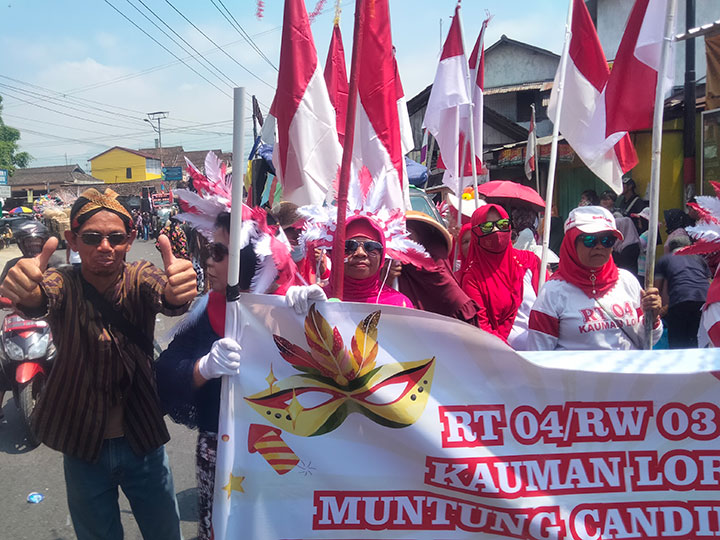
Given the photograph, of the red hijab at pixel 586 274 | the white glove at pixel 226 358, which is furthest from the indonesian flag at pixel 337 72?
the white glove at pixel 226 358

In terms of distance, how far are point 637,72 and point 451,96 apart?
2006 mm

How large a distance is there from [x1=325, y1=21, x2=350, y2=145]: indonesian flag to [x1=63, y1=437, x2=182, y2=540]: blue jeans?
341 centimetres

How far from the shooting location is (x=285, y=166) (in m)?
3.66

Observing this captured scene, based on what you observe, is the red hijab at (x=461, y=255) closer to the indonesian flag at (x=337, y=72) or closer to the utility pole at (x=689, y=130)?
the indonesian flag at (x=337, y=72)

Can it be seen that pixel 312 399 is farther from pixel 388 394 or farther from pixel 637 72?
pixel 637 72

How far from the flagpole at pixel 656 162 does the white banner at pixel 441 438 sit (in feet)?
2.60

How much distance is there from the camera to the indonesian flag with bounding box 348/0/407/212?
11.3 feet

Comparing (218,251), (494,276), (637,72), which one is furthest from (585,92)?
(218,251)

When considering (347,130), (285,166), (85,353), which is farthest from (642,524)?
(285,166)

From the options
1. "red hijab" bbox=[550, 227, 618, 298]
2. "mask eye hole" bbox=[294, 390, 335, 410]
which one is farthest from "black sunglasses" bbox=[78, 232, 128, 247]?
"red hijab" bbox=[550, 227, 618, 298]

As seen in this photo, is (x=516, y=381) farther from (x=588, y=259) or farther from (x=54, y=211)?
(x=54, y=211)

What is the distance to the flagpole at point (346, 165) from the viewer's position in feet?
7.31

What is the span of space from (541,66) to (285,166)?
2460 cm

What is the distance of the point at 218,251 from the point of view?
7.68ft
